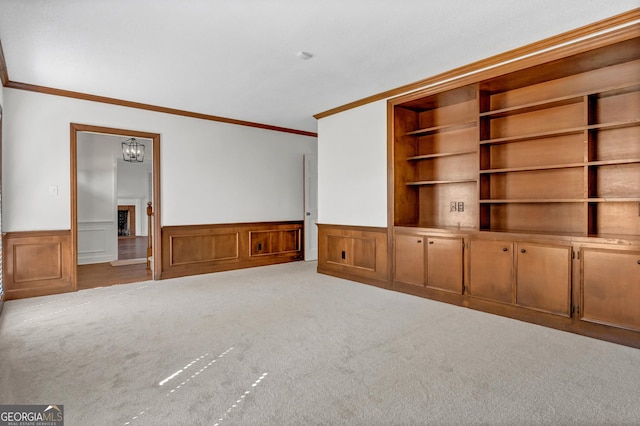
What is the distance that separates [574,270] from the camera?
10.2 ft

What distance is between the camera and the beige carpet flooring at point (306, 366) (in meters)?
1.91

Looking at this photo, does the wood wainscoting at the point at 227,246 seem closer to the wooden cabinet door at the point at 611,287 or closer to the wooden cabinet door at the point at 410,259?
the wooden cabinet door at the point at 410,259

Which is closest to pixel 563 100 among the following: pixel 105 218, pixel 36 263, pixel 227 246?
pixel 227 246

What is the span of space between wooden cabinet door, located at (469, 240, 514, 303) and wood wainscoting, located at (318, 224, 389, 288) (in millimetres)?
1176

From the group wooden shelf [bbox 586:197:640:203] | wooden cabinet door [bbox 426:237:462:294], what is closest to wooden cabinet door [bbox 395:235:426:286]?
wooden cabinet door [bbox 426:237:462:294]

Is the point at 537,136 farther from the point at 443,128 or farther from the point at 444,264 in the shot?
the point at 444,264

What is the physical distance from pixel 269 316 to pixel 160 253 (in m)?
2.59

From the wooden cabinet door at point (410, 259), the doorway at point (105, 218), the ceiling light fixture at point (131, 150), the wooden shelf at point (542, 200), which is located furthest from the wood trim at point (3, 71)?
the wooden shelf at point (542, 200)

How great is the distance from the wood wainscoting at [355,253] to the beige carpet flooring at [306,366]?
0.92m

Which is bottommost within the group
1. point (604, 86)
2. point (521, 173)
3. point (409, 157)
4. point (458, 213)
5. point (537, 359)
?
point (537, 359)

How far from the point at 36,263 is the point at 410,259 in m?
4.52

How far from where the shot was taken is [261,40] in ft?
10.4

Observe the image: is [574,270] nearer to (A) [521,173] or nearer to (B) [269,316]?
(A) [521,173]

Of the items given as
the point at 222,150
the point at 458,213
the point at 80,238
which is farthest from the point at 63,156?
the point at 458,213
